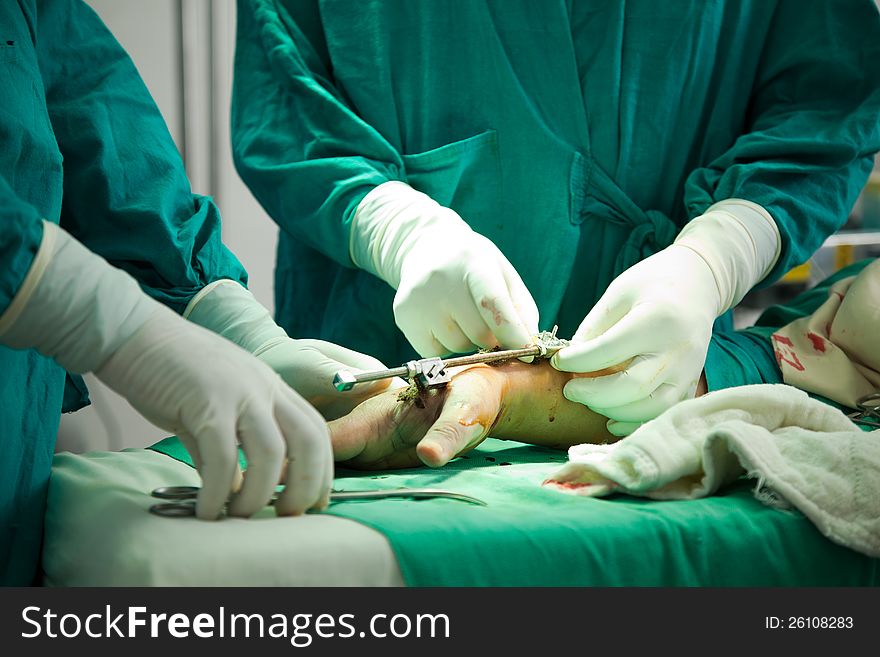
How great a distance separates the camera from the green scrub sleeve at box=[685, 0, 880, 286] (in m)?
1.72

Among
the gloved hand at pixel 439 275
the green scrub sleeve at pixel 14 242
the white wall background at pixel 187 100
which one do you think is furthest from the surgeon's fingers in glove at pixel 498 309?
the white wall background at pixel 187 100

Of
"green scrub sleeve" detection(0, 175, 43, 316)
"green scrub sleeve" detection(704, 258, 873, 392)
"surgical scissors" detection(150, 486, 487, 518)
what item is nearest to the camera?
"green scrub sleeve" detection(0, 175, 43, 316)

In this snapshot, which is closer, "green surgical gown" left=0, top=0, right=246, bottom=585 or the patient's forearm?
"green surgical gown" left=0, top=0, right=246, bottom=585

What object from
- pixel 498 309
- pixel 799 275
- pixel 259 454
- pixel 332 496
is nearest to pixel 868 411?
pixel 498 309

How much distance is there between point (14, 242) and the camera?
823 mm

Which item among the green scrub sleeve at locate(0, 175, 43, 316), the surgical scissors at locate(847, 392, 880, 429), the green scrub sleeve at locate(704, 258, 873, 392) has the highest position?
the green scrub sleeve at locate(0, 175, 43, 316)

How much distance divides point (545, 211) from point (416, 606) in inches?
43.2

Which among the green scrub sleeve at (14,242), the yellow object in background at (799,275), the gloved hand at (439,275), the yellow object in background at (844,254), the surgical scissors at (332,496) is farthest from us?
the yellow object in background at (844,254)

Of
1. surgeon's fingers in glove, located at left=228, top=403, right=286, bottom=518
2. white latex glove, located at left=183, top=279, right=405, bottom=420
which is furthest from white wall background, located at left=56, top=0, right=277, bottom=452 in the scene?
surgeon's fingers in glove, located at left=228, top=403, right=286, bottom=518

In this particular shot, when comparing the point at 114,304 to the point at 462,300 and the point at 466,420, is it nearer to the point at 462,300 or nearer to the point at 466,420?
the point at 466,420

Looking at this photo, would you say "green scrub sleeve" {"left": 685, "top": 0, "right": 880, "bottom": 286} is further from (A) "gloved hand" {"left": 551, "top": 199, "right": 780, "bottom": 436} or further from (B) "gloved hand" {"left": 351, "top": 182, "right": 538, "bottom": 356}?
(B) "gloved hand" {"left": 351, "top": 182, "right": 538, "bottom": 356}

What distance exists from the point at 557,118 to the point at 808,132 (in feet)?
1.69

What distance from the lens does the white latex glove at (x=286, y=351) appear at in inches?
55.3

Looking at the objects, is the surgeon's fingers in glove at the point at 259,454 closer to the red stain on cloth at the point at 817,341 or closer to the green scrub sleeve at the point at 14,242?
the green scrub sleeve at the point at 14,242
